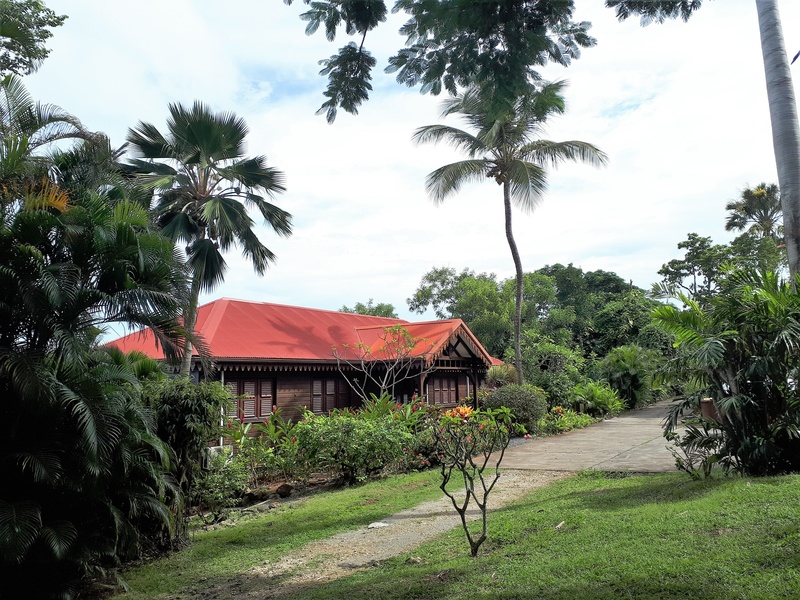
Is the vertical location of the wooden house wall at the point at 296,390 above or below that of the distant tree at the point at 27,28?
below

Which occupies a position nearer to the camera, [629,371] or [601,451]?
[601,451]

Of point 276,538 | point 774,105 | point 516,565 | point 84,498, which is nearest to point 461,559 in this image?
point 516,565

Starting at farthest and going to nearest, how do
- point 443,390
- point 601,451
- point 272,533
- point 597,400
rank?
point 597,400, point 443,390, point 601,451, point 272,533

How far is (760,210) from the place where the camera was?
35.7 m

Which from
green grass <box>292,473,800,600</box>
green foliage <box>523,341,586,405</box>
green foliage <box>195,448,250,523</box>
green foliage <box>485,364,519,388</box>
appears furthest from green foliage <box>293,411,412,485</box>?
green foliage <box>485,364,519,388</box>

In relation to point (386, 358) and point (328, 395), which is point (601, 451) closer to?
point (386, 358)

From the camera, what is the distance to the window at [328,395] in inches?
755

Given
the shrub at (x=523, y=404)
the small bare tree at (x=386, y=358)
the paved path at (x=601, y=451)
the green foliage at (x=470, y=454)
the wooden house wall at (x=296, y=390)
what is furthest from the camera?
the shrub at (x=523, y=404)

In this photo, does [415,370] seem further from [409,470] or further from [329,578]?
[329,578]

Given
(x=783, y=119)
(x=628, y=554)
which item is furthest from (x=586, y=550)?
(x=783, y=119)

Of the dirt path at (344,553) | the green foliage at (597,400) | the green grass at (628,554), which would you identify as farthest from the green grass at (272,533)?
the green foliage at (597,400)

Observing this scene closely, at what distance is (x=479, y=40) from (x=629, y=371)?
24.5m

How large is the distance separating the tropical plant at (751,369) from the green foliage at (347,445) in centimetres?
560

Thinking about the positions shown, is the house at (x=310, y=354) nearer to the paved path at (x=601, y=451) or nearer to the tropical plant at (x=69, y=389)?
the paved path at (x=601, y=451)
